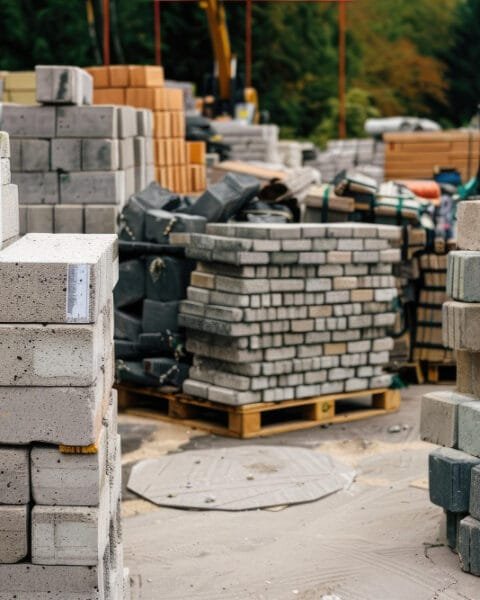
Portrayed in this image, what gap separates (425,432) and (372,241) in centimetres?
359

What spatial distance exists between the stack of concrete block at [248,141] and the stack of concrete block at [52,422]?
1674cm

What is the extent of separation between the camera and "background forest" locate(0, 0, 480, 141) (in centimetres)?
4056

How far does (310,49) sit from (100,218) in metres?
36.5

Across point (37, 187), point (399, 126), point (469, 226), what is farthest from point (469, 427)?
point (399, 126)

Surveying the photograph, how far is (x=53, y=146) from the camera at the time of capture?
1145 centimetres

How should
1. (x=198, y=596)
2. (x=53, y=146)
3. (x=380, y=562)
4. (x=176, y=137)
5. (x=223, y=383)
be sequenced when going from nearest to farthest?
(x=198, y=596) → (x=380, y=562) → (x=223, y=383) → (x=53, y=146) → (x=176, y=137)

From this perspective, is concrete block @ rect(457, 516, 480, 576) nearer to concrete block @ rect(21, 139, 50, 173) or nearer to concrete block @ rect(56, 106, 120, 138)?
concrete block @ rect(56, 106, 120, 138)

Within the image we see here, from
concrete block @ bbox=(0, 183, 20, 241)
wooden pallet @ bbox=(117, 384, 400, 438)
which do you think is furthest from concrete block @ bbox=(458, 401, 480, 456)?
wooden pallet @ bbox=(117, 384, 400, 438)

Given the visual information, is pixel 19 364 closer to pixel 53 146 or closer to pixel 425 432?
pixel 425 432

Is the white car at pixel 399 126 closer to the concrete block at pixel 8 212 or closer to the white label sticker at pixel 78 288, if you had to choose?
the concrete block at pixel 8 212

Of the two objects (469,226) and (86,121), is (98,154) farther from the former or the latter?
(469,226)

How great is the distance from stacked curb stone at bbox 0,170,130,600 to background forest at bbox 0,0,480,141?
28.7m

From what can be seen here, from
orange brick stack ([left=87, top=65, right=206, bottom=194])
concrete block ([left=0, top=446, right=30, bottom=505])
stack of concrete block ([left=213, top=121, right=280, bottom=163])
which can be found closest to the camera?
concrete block ([left=0, top=446, right=30, bottom=505])

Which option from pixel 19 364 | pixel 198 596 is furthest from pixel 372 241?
pixel 19 364
